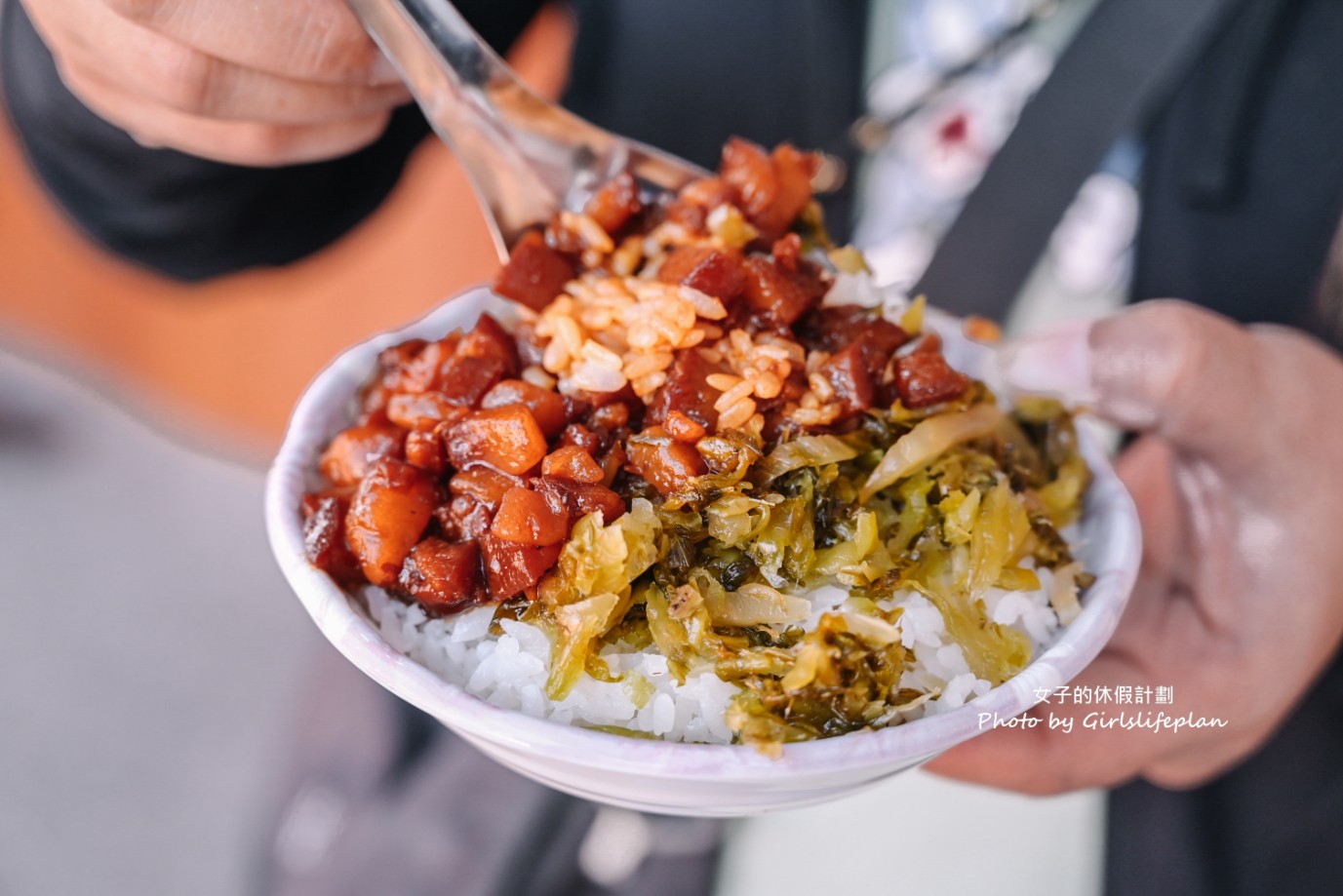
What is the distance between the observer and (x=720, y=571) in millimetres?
1392

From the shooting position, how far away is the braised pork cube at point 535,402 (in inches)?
58.5

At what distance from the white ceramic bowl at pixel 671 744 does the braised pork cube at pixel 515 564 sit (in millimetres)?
161

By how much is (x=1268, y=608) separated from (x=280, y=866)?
3.43 metres

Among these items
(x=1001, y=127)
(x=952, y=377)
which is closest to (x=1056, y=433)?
(x=952, y=377)

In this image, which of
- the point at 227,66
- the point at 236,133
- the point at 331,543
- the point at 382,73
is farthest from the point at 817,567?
the point at 236,133

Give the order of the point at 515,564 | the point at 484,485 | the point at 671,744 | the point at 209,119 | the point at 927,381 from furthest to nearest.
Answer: the point at 209,119, the point at 927,381, the point at 484,485, the point at 515,564, the point at 671,744

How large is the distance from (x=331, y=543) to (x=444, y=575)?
21cm

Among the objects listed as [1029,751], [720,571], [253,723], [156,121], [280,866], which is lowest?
[253,723]

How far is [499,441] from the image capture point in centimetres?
145

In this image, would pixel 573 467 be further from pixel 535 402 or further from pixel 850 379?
pixel 850 379

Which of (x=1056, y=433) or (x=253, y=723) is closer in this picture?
(x=1056, y=433)

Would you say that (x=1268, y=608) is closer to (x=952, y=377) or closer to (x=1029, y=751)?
(x=1029, y=751)

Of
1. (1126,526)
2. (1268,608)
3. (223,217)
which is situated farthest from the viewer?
(223,217)

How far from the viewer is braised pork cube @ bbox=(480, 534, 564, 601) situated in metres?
1.32
